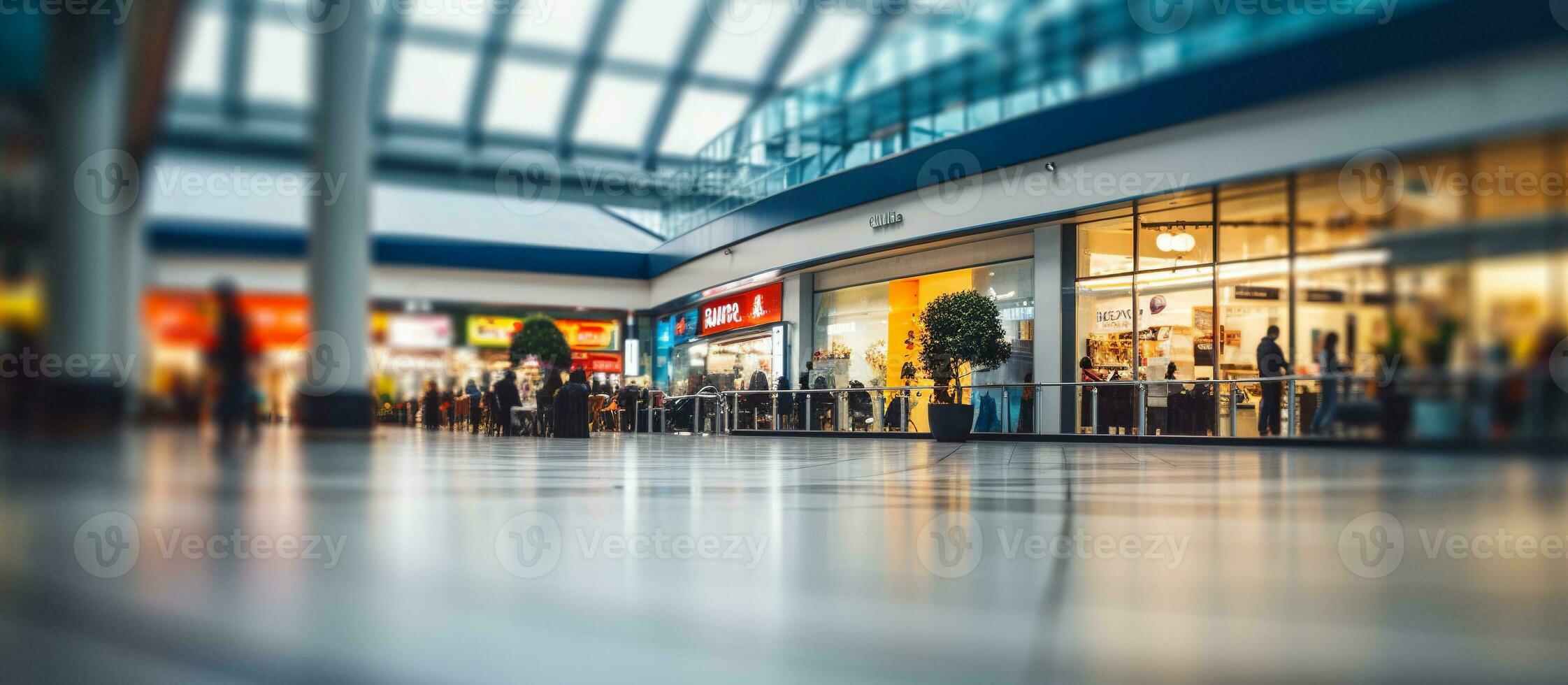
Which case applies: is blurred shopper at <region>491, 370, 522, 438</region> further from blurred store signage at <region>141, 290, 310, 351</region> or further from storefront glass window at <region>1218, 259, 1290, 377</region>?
blurred store signage at <region>141, 290, 310, 351</region>

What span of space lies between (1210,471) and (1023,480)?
5.65 feet

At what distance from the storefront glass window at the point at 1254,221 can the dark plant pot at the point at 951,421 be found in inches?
164

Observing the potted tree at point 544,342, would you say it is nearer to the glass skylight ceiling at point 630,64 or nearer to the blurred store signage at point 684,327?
the glass skylight ceiling at point 630,64

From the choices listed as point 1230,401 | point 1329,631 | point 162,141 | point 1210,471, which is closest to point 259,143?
point 162,141

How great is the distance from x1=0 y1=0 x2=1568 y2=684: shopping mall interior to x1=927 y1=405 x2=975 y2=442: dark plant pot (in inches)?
2.0

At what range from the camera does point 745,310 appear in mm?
21297

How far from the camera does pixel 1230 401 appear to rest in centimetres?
1135

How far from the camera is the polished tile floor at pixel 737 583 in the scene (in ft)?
2.99

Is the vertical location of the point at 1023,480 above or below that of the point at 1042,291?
below

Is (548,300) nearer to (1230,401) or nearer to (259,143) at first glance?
(1230,401)

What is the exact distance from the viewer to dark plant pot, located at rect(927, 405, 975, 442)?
13.2 metres

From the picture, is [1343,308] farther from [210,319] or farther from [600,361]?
[600,361]

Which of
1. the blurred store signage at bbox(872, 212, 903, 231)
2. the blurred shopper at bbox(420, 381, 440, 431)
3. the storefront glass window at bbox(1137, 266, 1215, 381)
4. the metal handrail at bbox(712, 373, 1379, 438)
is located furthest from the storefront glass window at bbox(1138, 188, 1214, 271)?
the blurred shopper at bbox(420, 381, 440, 431)

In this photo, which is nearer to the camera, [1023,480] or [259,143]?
Result: [259,143]
